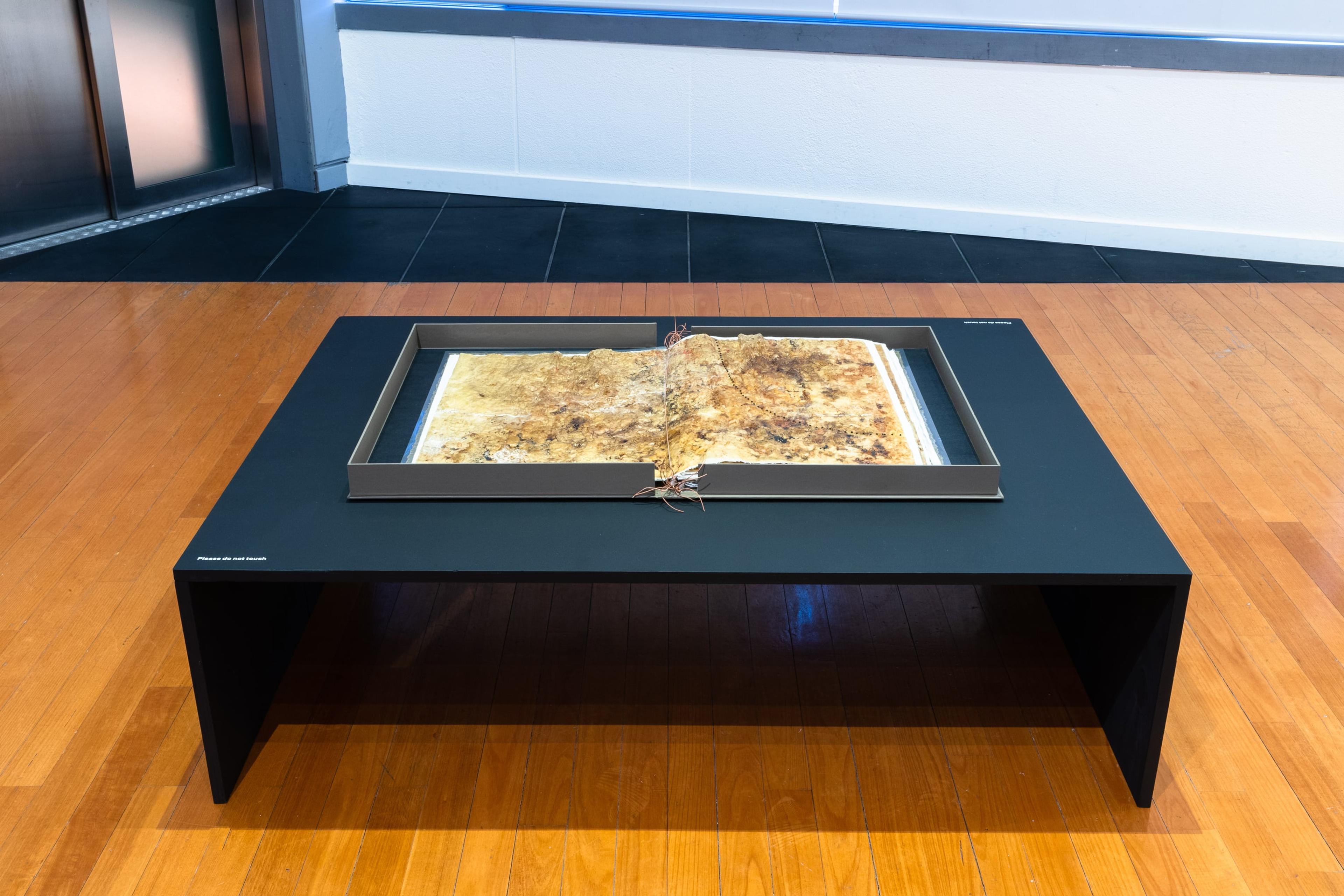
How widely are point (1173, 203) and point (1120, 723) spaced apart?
335 cm

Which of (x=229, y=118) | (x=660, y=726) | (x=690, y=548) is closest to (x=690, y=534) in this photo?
(x=690, y=548)

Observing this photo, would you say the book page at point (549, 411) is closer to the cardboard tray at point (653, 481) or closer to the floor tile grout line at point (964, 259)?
the cardboard tray at point (653, 481)

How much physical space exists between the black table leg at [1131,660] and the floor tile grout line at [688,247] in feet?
7.94

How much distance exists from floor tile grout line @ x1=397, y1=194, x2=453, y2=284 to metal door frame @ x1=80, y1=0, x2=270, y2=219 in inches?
36.6

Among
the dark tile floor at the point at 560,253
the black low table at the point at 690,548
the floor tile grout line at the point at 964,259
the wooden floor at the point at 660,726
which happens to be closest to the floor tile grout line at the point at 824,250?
the dark tile floor at the point at 560,253

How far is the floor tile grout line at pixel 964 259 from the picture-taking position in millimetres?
4402

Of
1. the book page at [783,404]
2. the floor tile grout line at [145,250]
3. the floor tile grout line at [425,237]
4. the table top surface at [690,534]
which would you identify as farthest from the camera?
the floor tile grout line at [425,237]

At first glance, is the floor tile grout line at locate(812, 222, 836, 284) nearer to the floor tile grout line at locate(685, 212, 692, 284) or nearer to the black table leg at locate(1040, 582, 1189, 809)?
the floor tile grout line at locate(685, 212, 692, 284)

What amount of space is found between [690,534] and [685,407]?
37cm

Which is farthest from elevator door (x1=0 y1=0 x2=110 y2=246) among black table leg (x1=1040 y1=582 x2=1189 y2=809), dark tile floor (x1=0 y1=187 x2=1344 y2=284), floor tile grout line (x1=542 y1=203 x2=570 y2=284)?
black table leg (x1=1040 y1=582 x2=1189 y2=809)

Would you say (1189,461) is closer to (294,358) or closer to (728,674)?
(728,674)

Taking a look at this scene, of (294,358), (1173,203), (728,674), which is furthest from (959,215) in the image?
(728,674)

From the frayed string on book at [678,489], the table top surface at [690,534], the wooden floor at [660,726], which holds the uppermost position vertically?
the frayed string on book at [678,489]

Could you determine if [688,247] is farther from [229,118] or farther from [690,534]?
[690,534]
